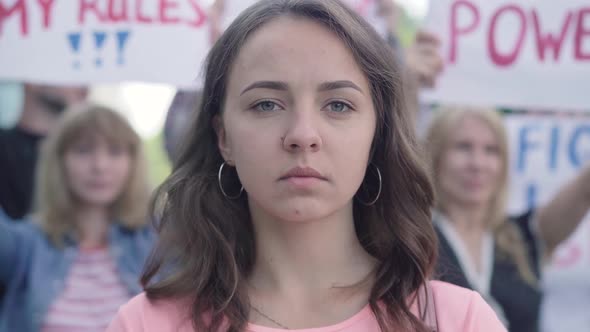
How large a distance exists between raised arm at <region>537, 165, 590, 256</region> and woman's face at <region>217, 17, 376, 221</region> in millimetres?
1954

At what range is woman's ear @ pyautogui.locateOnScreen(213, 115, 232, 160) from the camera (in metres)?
2.12

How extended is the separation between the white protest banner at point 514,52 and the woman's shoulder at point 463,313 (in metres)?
1.73

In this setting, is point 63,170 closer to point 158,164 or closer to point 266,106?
point 266,106

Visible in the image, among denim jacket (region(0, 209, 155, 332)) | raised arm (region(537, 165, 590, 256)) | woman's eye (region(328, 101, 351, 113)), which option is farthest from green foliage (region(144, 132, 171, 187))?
raised arm (region(537, 165, 590, 256))

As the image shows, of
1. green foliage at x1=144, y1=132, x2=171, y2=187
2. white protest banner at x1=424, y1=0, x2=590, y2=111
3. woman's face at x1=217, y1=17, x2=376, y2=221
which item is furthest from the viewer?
green foliage at x1=144, y1=132, x2=171, y2=187

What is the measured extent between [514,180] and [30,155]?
2538mm

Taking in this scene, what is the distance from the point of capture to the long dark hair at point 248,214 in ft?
6.53

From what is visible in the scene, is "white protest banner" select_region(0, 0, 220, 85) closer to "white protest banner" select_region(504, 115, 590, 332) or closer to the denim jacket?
the denim jacket

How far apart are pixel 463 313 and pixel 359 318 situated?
→ 0.24 m

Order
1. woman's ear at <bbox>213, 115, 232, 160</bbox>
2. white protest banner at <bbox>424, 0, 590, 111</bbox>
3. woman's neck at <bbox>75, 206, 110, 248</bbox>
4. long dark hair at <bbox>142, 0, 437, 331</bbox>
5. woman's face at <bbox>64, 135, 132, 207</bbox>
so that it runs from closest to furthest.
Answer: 1. long dark hair at <bbox>142, 0, 437, 331</bbox>
2. woman's ear at <bbox>213, 115, 232, 160</bbox>
3. white protest banner at <bbox>424, 0, 590, 111</bbox>
4. woman's neck at <bbox>75, 206, 110, 248</bbox>
5. woman's face at <bbox>64, 135, 132, 207</bbox>

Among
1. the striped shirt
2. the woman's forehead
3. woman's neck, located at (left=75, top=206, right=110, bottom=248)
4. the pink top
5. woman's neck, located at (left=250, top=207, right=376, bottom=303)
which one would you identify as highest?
the woman's forehead

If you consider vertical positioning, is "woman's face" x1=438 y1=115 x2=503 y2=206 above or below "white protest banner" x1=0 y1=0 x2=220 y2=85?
below

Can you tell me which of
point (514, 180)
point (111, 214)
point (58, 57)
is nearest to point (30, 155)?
point (111, 214)

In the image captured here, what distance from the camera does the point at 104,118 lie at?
158 inches
